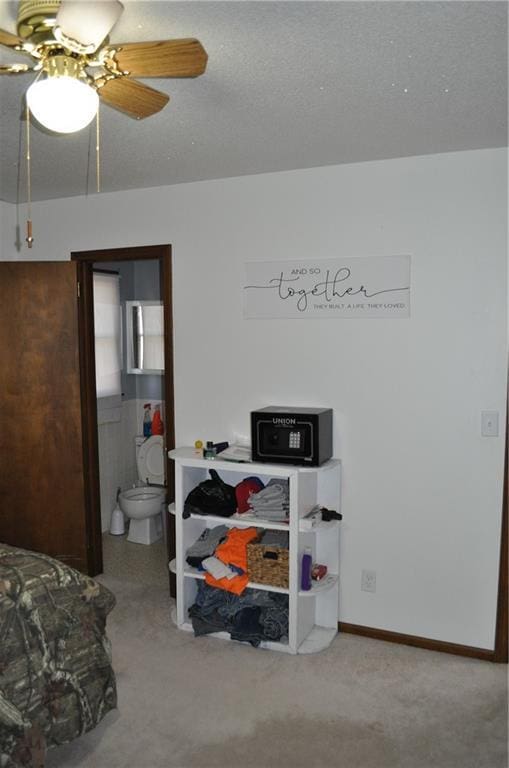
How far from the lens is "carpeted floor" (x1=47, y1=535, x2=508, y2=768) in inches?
91.0

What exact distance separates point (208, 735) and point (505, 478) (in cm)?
171

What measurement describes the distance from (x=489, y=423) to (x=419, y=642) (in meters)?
1.17

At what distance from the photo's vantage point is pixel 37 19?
1.50m

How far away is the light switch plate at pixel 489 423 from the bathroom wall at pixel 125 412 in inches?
108

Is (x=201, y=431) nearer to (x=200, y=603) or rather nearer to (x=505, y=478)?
(x=200, y=603)

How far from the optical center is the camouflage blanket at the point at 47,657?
6.68ft

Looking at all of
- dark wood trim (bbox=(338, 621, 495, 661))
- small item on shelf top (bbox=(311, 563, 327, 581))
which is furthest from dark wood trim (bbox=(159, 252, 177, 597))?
dark wood trim (bbox=(338, 621, 495, 661))

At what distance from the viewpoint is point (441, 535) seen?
120 inches

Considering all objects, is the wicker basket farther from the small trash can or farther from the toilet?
the small trash can

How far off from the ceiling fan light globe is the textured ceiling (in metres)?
0.27

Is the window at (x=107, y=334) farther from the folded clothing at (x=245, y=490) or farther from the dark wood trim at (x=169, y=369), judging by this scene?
the folded clothing at (x=245, y=490)

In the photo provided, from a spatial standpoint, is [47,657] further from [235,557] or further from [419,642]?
[419,642]

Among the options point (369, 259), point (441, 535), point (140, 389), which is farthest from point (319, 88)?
point (140, 389)

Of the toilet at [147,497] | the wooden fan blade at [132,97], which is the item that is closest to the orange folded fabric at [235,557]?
the toilet at [147,497]
